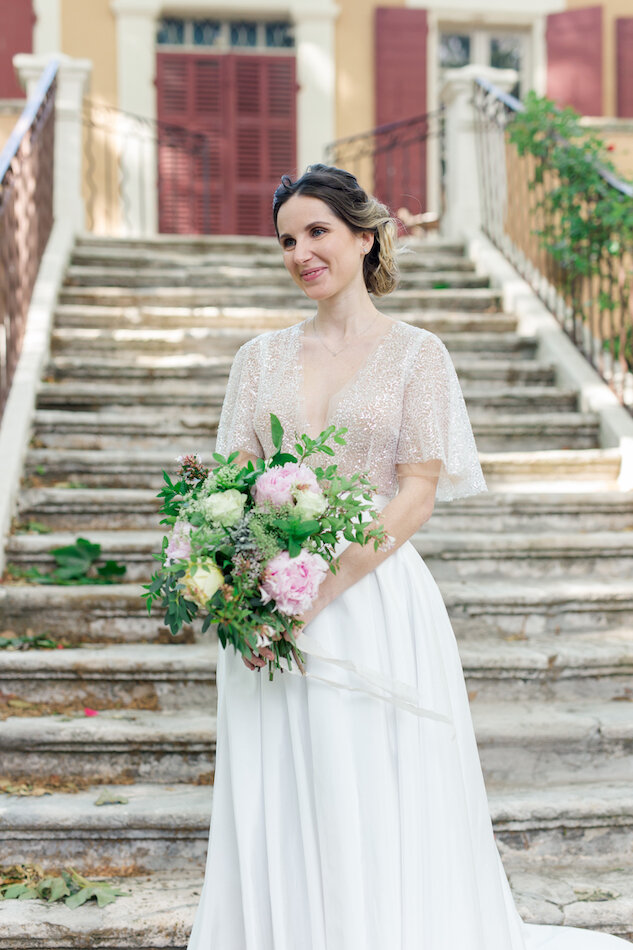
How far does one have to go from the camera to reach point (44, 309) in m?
5.59

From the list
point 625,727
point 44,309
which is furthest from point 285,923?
point 44,309

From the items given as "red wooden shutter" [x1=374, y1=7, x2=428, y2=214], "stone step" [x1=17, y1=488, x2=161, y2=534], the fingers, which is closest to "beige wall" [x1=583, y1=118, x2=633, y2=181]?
"red wooden shutter" [x1=374, y1=7, x2=428, y2=214]

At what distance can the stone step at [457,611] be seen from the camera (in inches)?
146

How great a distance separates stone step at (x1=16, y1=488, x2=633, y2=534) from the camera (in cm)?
427

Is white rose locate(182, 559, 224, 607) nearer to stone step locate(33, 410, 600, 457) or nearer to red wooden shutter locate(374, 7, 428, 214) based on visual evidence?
stone step locate(33, 410, 600, 457)

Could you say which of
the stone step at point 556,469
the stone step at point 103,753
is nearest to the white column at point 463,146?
the stone step at point 556,469

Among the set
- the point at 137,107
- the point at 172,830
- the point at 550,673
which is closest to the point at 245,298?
the point at 550,673

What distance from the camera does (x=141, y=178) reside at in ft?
32.1

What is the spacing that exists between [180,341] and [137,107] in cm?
548

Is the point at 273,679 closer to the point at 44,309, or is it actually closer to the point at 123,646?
the point at 123,646

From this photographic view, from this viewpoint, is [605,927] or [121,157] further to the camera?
[121,157]

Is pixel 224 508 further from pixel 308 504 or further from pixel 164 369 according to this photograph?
pixel 164 369

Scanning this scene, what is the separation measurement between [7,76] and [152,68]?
1.47 meters

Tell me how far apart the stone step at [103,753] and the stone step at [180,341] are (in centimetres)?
254
